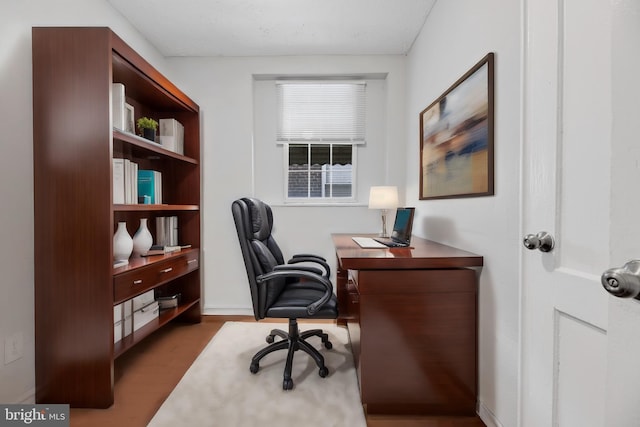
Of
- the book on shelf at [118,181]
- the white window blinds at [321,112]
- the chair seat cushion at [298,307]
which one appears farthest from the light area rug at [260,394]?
the white window blinds at [321,112]

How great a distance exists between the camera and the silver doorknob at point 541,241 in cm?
91

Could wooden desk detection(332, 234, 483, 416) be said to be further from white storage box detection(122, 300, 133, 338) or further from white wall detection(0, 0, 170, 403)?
white wall detection(0, 0, 170, 403)

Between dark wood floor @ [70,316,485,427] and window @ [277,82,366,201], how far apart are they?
157cm

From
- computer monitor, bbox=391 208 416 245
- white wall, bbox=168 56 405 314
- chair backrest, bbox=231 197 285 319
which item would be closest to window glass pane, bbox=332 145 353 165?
white wall, bbox=168 56 405 314

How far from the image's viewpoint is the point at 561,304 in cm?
88

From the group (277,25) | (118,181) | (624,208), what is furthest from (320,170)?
(624,208)

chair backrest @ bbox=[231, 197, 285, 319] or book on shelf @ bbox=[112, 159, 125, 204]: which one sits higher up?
book on shelf @ bbox=[112, 159, 125, 204]

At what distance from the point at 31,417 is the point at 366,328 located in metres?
1.79

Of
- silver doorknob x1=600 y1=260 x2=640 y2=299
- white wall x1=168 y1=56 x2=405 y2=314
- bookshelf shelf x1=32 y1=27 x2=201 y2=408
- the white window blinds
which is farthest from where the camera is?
the white window blinds

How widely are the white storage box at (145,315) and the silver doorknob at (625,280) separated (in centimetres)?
260

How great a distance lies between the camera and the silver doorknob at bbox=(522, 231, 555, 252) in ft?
3.00

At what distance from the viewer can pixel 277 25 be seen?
2535 mm

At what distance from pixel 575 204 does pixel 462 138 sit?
106cm

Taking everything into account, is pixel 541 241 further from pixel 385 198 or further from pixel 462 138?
pixel 385 198
